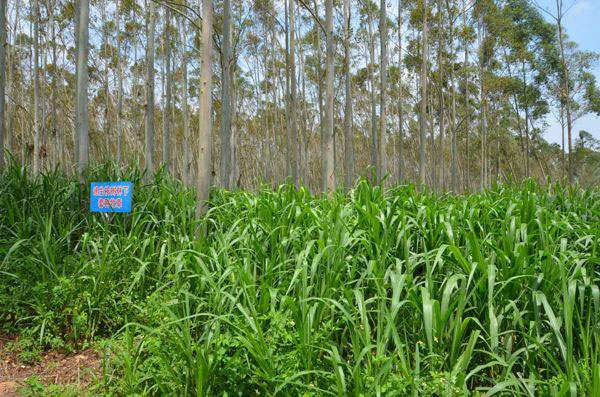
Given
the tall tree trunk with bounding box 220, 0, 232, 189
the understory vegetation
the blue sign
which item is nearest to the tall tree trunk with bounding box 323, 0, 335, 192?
the tall tree trunk with bounding box 220, 0, 232, 189

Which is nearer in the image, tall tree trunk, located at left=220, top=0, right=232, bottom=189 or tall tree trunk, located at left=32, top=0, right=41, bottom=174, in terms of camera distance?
tall tree trunk, located at left=220, top=0, right=232, bottom=189

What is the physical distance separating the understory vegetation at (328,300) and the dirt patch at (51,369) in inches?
3.7

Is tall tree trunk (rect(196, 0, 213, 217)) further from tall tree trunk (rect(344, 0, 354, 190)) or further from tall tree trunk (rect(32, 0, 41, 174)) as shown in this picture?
tall tree trunk (rect(32, 0, 41, 174))

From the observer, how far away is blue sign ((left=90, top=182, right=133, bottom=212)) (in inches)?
151

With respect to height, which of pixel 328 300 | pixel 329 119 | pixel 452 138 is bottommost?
pixel 328 300

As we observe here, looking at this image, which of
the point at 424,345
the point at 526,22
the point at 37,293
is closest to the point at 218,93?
the point at 526,22

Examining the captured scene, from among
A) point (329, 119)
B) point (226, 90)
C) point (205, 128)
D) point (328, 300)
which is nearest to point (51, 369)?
point (328, 300)

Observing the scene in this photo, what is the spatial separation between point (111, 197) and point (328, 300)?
8.00 feet

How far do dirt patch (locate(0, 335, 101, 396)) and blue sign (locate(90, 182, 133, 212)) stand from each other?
1.24 metres

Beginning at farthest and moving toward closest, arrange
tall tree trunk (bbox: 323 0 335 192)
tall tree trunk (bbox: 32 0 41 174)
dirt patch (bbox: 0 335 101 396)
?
tall tree trunk (bbox: 32 0 41 174), tall tree trunk (bbox: 323 0 335 192), dirt patch (bbox: 0 335 101 396)

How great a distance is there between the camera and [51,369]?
9.18ft

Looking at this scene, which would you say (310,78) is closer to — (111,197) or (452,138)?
(452,138)

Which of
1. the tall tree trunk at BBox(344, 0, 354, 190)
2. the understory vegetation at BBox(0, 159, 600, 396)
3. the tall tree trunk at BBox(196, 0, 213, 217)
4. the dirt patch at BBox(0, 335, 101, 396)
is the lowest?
the dirt patch at BBox(0, 335, 101, 396)

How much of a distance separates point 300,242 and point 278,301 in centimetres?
63
